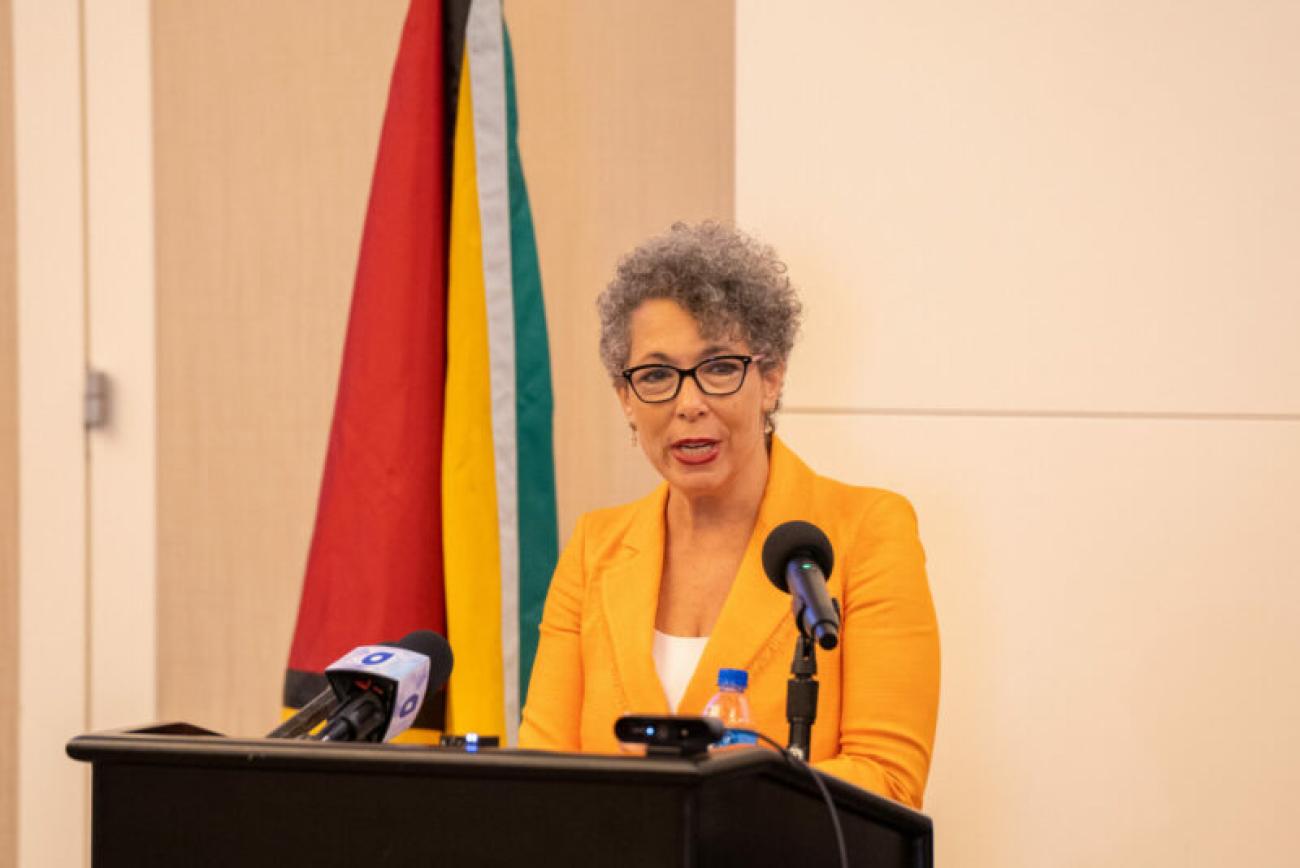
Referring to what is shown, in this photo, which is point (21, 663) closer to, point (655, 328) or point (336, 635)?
point (336, 635)

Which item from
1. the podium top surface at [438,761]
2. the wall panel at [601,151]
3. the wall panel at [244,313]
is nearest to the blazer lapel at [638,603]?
the podium top surface at [438,761]

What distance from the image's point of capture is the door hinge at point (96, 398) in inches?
137

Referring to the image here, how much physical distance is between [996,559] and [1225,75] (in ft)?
3.34

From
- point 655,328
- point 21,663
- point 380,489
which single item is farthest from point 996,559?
point 21,663

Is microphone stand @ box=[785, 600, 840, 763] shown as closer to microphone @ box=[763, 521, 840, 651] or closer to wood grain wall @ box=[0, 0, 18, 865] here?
microphone @ box=[763, 521, 840, 651]

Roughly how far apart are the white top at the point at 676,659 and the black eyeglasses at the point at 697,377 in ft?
1.22

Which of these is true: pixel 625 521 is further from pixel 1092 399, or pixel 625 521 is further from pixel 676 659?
pixel 1092 399

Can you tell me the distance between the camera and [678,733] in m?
1.08

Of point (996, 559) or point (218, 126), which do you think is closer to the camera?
point (996, 559)

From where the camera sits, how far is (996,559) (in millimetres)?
2625

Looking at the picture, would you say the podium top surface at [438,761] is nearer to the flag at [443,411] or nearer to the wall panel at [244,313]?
the flag at [443,411]

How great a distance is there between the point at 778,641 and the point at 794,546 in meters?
0.56

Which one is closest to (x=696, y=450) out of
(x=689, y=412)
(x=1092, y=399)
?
(x=689, y=412)

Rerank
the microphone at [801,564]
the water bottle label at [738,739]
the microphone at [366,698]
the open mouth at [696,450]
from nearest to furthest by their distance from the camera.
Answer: the microphone at [366,698] < the microphone at [801,564] < the water bottle label at [738,739] < the open mouth at [696,450]
